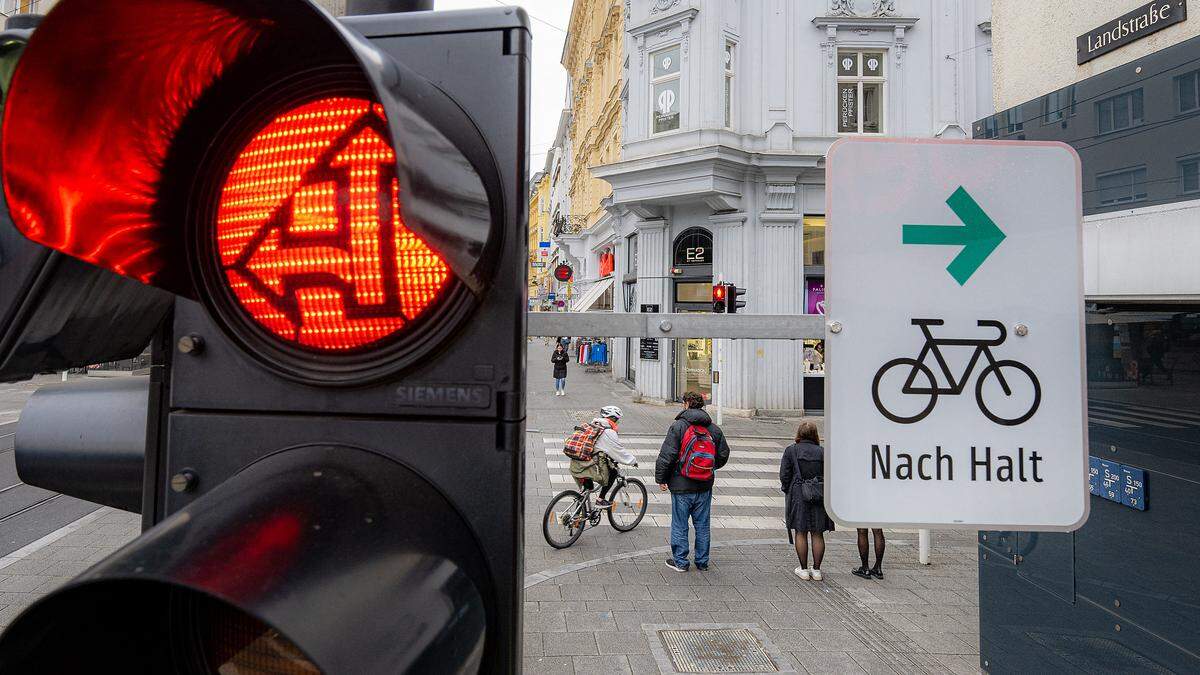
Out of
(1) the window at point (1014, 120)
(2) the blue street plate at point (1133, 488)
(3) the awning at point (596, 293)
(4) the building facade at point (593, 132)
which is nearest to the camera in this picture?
(2) the blue street plate at point (1133, 488)

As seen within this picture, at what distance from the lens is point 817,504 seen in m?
7.12

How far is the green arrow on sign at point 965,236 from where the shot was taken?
170 cm

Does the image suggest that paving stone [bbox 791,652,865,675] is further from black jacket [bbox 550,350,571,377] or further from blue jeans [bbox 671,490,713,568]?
black jacket [bbox 550,350,571,377]

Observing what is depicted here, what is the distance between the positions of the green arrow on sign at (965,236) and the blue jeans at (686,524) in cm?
599

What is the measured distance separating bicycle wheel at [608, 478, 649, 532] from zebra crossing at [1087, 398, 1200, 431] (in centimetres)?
616

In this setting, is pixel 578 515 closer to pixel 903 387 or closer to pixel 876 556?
pixel 876 556

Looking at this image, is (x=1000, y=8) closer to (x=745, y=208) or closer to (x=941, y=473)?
(x=941, y=473)

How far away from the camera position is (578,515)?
26.6 ft

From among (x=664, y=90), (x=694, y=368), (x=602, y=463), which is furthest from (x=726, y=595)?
(x=664, y=90)

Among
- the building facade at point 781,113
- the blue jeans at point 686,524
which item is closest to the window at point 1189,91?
the blue jeans at point 686,524

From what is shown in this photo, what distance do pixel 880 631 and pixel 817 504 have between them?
1.55 meters

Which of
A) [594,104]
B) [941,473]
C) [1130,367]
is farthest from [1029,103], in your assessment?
[594,104]

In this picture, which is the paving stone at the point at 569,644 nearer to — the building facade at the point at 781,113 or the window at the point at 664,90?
the building facade at the point at 781,113

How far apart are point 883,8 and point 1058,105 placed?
17449 millimetres
